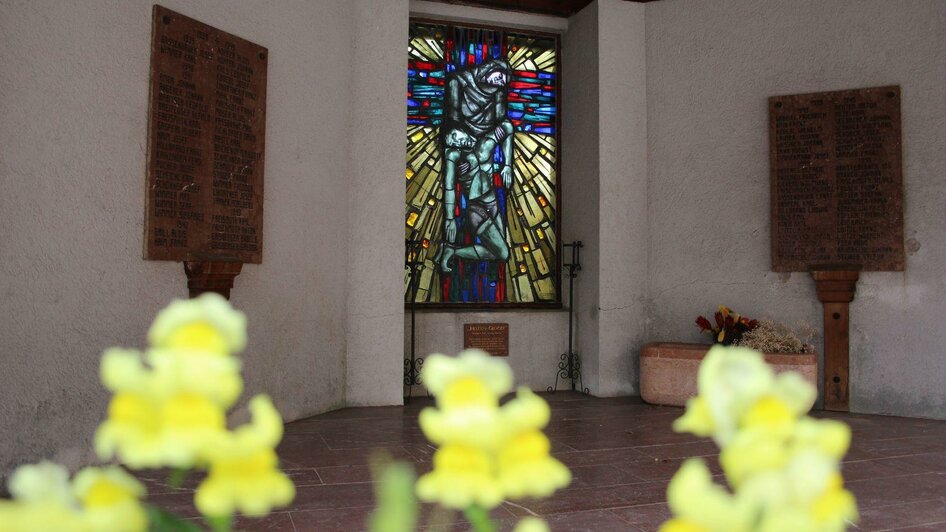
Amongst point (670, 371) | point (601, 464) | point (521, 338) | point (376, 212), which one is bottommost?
point (601, 464)

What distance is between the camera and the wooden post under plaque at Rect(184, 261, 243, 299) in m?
4.54

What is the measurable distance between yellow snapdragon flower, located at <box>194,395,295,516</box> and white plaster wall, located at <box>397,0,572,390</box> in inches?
249

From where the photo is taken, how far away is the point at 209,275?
15.1 ft

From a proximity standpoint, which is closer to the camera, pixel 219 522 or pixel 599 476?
pixel 219 522

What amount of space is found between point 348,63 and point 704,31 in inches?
123

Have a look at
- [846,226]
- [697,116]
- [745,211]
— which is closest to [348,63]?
[697,116]

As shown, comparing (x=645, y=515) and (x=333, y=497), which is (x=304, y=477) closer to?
(x=333, y=497)

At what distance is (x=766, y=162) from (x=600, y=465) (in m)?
3.59

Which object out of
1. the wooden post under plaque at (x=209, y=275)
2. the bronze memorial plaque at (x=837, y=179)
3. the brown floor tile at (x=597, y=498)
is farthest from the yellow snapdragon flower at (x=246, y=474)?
the bronze memorial plaque at (x=837, y=179)

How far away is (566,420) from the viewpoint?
5.71m

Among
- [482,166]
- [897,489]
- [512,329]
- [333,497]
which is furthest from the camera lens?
[482,166]

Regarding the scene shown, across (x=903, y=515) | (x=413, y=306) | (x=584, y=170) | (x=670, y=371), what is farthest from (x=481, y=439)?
(x=584, y=170)

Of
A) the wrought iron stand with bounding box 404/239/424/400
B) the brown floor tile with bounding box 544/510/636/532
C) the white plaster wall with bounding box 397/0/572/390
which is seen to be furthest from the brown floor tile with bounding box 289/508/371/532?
the white plaster wall with bounding box 397/0/572/390

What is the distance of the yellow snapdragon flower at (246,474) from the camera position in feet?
1.55
